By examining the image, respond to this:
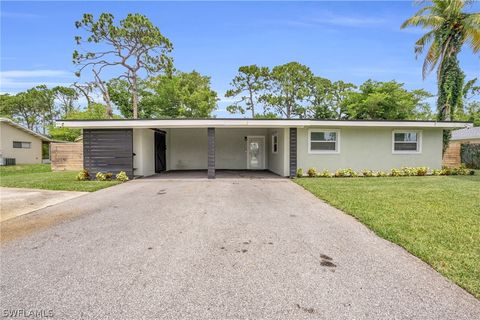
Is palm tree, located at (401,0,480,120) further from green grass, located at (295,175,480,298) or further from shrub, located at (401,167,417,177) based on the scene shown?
green grass, located at (295,175,480,298)

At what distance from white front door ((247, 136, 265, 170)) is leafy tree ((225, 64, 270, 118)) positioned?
10.7 metres

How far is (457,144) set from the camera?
1595 cm

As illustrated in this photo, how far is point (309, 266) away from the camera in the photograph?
10.2 feet

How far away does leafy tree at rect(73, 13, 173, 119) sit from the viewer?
2136 cm

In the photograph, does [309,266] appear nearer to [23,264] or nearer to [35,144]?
[23,264]

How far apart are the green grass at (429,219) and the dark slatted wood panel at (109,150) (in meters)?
7.71

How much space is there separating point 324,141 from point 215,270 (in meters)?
10.3

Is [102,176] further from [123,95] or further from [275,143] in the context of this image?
[123,95]

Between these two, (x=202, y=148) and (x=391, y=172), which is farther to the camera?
(x=202, y=148)

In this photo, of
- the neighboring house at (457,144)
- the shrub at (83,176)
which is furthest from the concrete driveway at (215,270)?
the neighboring house at (457,144)

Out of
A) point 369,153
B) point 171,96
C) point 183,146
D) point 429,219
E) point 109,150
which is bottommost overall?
point 429,219

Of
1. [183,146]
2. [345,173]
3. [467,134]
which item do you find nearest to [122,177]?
[183,146]

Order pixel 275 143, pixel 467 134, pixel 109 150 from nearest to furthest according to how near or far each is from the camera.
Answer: pixel 109 150
pixel 275 143
pixel 467 134

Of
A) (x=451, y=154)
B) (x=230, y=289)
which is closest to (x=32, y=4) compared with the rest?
(x=230, y=289)
